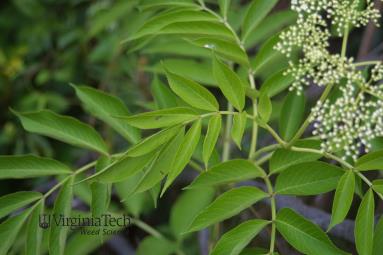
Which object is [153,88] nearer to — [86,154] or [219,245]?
[219,245]

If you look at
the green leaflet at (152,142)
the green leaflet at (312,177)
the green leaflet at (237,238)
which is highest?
the green leaflet at (152,142)

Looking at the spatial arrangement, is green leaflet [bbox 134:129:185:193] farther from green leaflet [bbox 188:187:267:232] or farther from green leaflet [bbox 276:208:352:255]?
green leaflet [bbox 276:208:352:255]

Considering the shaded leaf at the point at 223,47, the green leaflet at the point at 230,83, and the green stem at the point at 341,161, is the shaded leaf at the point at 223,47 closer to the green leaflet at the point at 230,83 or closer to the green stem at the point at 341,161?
the green leaflet at the point at 230,83

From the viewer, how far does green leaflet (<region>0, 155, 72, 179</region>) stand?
4.03 feet

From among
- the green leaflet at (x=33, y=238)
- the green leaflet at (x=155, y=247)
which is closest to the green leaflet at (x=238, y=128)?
the green leaflet at (x=33, y=238)

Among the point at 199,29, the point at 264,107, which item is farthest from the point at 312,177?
the point at 199,29

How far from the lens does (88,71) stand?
8.36ft

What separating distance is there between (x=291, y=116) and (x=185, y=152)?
37 cm

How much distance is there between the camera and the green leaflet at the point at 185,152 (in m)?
1.04

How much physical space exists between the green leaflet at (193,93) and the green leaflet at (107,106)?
0.24 metres

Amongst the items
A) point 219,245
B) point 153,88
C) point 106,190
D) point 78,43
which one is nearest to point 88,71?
point 78,43

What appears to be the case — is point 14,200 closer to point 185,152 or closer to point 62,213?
point 62,213

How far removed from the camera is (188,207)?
1757 mm

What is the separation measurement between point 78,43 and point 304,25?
5.26 ft
